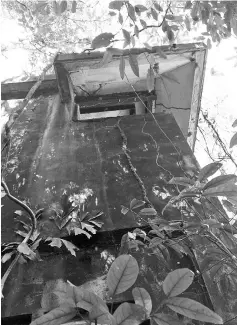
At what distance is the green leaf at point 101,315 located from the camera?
975 millimetres

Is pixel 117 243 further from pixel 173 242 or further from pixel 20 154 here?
pixel 20 154

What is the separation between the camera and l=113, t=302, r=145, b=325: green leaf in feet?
3.22

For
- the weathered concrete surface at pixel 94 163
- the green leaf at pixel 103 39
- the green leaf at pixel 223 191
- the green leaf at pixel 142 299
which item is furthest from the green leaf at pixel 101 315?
the weathered concrete surface at pixel 94 163

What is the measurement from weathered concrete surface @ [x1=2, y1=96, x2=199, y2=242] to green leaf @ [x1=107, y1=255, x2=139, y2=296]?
1.69 m

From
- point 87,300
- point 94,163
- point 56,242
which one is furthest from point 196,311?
point 94,163

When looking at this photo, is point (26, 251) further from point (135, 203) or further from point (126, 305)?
point (126, 305)

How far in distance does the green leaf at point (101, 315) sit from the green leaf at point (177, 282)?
201 millimetres

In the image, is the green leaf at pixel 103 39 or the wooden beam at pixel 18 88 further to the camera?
the wooden beam at pixel 18 88

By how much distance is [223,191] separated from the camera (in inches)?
64.6

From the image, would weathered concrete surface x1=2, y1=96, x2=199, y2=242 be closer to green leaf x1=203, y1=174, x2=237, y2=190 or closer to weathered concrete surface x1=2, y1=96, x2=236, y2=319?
weathered concrete surface x1=2, y1=96, x2=236, y2=319

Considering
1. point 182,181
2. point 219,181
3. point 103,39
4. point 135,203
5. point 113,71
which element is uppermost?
point 103,39

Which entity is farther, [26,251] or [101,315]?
[26,251]

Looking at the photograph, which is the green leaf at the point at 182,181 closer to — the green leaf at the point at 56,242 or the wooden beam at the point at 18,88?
the green leaf at the point at 56,242

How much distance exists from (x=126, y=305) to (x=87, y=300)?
12cm
